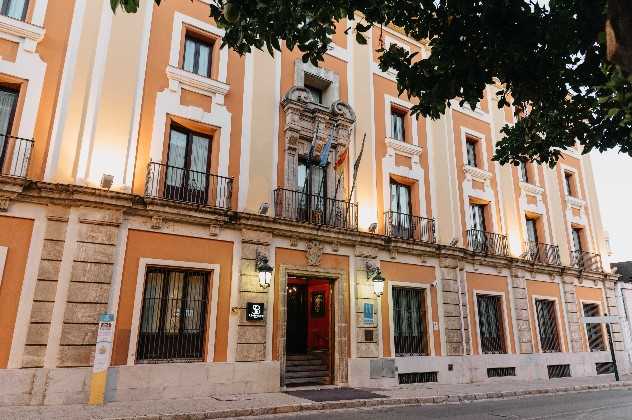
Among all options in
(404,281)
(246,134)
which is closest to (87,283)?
(246,134)

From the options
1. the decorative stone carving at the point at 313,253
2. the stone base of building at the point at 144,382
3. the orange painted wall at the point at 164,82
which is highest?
the orange painted wall at the point at 164,82

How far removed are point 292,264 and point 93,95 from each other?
6776 millimetres

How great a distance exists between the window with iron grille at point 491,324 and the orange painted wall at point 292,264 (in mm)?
6089

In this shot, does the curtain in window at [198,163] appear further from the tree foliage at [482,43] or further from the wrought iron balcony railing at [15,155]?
the tree foliage at [482,43]

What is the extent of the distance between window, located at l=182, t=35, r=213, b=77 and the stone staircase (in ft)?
29.5

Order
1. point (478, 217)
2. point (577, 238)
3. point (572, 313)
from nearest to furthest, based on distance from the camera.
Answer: point (478, 217) < point (572, 313) < point (577, 238)

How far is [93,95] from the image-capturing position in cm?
1072

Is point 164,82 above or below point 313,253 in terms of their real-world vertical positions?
above

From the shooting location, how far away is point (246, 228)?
38.6ft

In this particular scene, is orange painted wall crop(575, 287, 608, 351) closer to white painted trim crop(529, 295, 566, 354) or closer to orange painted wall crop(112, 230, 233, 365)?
white painted trim crop(529, 295, 566, 354)

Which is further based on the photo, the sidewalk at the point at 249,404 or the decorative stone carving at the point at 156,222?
the decorative stone carving at the point at 156,222

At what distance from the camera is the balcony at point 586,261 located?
20125 millimetres

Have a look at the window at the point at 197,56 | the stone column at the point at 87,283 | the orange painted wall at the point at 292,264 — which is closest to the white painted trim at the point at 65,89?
the stone column at the point at 87,283

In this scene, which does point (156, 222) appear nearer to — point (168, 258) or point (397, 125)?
point (168, 258)
